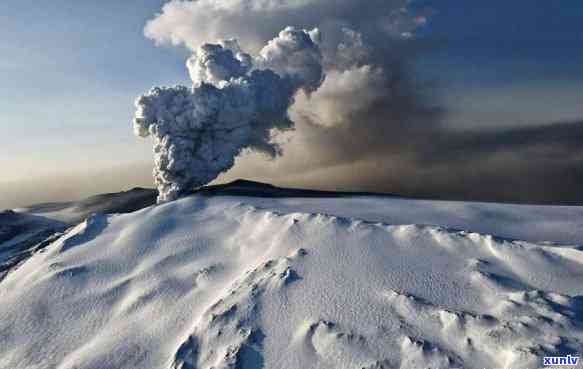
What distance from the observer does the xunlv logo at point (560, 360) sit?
44.7 metres

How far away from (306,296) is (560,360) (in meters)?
28.3

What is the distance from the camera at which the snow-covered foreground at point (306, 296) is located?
51.4 m

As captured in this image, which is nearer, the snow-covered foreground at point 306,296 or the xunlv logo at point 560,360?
the xunlv logo at point 560,360

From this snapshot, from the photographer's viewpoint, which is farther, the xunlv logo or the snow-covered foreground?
the snow-covered foreground

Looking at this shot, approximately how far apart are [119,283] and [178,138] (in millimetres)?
73258

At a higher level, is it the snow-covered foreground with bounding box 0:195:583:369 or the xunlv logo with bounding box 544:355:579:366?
the snow-covered foreground with bounding box 0:195:583:369

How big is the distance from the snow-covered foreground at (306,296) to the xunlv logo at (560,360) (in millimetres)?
658

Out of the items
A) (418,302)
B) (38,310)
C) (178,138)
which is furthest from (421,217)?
(178,138)

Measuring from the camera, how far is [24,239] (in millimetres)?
135250

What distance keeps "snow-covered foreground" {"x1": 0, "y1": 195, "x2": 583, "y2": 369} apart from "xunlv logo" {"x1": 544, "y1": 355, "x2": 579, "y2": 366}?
0.66 meters

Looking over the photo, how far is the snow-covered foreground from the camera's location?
5138 centimetres

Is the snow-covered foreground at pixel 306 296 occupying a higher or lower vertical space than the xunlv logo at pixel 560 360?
higher

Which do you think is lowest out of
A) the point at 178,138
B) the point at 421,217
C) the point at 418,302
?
the point at 418,302

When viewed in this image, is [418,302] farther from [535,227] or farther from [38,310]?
[38,310]
